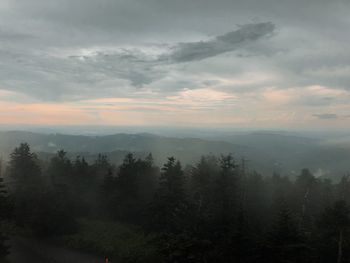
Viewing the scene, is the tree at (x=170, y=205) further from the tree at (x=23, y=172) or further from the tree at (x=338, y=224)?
the tree at (x=338, y=224)

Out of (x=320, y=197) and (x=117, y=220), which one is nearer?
(x=117, y=220)

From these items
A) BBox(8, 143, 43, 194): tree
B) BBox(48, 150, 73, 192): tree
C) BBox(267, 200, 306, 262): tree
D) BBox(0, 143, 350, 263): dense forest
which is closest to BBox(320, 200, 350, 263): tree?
BBox(0, 143, 350, 263): dense forest

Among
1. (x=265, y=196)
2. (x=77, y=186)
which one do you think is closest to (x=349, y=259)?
(x=265, y=196)

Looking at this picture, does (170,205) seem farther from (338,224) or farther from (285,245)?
(285,245)

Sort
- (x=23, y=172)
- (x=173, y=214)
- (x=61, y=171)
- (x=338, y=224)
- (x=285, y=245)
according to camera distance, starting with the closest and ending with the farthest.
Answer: (x=285, y=245), (x=338, y=224), (x=173, y=214), (x=23, y=172), (x=61, y=171)

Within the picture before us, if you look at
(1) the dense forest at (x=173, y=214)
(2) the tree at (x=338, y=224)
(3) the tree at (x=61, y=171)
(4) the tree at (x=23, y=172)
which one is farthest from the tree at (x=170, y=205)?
(3) the tree at (x=61, y=171)

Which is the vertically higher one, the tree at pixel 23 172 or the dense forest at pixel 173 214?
the tree at pixel 23 172

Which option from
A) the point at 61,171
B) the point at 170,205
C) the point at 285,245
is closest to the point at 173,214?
the point at 170,205

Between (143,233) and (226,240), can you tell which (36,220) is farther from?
(226,240)
